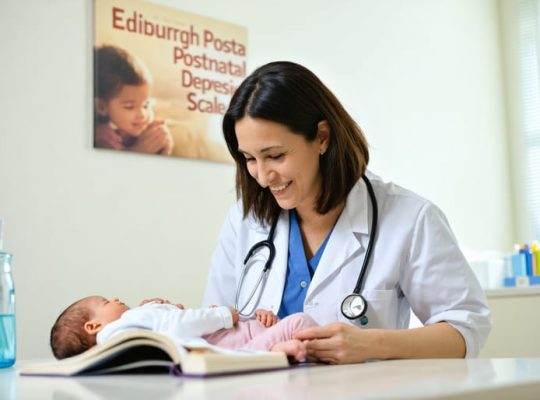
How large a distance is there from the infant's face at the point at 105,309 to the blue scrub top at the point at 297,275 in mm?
427

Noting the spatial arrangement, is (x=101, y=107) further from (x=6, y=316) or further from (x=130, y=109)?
(x=6, y=316)

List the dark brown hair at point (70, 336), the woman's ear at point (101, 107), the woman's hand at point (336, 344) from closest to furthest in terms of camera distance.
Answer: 1. the woman's hand at point (336, 344)
2. the dark brown hair at point (70, 336)
3. the woman's ear at point (101, 107)

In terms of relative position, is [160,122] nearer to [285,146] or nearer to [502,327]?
[285,146]

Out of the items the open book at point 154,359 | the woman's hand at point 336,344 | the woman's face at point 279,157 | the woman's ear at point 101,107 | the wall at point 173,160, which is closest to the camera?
the open book at point 154,359

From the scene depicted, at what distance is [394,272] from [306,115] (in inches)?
16.5

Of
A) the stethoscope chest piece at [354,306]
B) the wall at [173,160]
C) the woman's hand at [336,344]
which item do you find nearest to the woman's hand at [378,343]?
the woman's hand at [336,344]

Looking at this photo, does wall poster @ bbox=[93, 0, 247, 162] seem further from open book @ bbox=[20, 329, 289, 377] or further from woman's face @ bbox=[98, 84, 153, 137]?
open book @ bbox=[20, 329, 289, 377]

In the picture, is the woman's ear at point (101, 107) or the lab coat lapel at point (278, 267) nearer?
the lab coat lapel at point (278, 267)

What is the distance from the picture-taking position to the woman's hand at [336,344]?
1.23 m

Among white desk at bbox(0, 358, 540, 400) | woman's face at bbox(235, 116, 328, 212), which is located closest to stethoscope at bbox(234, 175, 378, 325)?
woman's face at bbox(235, 116, 328, 212)

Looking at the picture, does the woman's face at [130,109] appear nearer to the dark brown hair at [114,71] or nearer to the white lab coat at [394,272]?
the dark brown hair at [114,71]

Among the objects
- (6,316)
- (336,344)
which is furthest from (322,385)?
(6,316)

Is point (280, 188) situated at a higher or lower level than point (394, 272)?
higher

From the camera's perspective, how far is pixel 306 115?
171 centimetres
